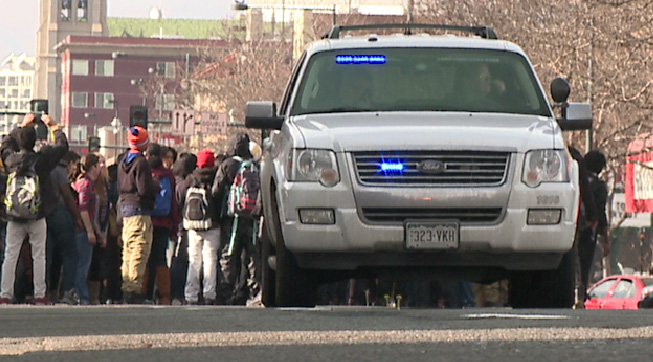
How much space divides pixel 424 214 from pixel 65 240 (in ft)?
24.5

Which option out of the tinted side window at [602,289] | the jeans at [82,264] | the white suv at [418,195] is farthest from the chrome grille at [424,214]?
the tinted side window at [602,289]

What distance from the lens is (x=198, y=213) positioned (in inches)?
709

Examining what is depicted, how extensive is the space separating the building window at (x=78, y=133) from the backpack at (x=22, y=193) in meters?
157

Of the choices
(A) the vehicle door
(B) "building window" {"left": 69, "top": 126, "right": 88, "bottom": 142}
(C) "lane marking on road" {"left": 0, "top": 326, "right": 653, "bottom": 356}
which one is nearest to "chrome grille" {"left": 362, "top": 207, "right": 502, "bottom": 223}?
(C) "lane marking on road" {"left": 0, "top": 326, "right": 653, "bottom": 356}

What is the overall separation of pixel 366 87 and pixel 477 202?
1500 mm

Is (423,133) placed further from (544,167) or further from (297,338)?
(297,338)

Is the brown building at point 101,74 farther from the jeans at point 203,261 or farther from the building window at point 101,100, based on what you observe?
the jeans at point 203,261

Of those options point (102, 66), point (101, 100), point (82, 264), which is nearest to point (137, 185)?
point (82, 264)

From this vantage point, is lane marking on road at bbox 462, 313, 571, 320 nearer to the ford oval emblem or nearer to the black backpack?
the ford oval emblem

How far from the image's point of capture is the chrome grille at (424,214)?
1127cm

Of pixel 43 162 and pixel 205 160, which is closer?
pixel 43 162

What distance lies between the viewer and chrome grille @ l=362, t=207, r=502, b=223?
37.0ft

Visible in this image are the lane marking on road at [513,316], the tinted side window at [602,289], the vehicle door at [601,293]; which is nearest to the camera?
the lane marking on road at [513,316]

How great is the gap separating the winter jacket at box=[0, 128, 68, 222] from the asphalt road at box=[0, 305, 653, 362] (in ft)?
19.6
